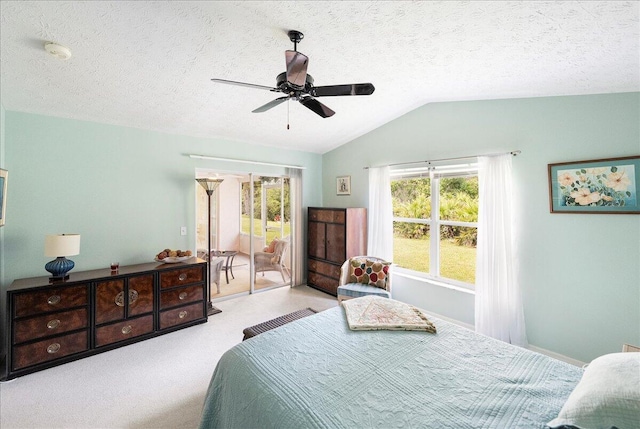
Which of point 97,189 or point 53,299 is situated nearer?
point 53,299

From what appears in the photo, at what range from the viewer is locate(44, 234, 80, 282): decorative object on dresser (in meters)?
2.56

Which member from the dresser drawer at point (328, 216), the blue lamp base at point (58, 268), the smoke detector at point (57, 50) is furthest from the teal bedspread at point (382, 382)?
the dresser drawer at point (328, 216)

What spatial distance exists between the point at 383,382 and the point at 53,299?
10.1 ft

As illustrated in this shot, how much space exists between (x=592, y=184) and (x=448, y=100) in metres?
1.74

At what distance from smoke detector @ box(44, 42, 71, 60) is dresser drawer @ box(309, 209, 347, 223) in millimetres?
3474

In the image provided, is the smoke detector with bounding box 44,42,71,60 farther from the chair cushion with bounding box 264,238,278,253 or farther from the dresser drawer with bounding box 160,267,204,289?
the chair cushion with bounding box 264,238,278,253

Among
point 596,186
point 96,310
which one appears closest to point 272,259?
point 96,310

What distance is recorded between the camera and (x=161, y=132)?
3.63 m

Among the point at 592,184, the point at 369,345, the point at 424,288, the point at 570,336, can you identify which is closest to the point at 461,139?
the point at 592,184

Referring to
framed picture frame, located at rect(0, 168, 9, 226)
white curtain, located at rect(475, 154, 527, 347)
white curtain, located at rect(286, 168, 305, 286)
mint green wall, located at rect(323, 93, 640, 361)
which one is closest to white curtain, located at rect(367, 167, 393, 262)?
mint green wall, located at rect(323, 93, 640, 361)

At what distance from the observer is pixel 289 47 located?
222 centimetres

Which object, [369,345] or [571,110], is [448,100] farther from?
[369,345]

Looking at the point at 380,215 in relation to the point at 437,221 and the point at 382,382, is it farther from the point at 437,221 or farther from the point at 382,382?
the point at 382,382

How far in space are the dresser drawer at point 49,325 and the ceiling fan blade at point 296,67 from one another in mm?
3002
